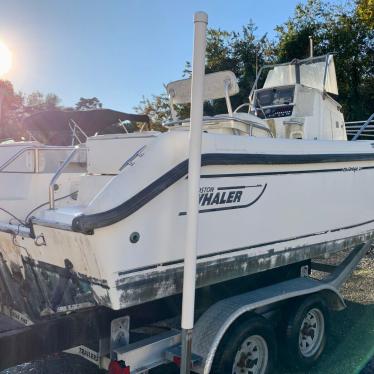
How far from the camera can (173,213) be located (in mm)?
2746

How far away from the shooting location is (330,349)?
13.5ft

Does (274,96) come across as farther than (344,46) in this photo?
No

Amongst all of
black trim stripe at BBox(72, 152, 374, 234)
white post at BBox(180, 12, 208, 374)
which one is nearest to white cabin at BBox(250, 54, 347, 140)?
black trim stripe at BBox(72, 152, 374, 234)

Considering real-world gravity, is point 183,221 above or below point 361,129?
below

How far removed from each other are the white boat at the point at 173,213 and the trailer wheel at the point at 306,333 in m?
0.43

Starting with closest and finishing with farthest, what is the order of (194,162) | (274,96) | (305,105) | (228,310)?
(194,162), (228,310), (305,105), (274,96)

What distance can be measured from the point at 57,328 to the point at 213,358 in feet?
3.18

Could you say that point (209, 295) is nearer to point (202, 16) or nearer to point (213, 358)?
point (213, 358)

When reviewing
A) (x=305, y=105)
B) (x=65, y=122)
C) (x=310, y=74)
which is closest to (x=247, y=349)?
(x=305, y=105)

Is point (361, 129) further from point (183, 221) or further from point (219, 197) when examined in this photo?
point (183, 221)

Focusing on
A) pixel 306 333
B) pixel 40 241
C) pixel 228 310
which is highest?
pixel 40 241

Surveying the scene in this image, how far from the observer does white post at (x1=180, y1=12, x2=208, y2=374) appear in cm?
232

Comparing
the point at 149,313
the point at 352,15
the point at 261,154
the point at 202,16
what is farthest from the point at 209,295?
the point at 352,15

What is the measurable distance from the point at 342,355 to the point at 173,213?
229 cm
